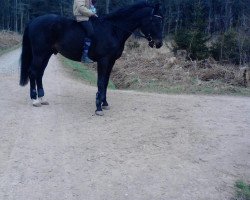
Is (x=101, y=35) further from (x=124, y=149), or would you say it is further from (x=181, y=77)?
(x=181, y=77)

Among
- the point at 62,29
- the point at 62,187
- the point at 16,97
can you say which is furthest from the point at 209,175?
the point at 16,97

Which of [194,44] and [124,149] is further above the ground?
[194,44]

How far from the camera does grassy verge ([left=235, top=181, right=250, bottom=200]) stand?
476cm

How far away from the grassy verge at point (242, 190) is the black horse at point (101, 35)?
4.06 m

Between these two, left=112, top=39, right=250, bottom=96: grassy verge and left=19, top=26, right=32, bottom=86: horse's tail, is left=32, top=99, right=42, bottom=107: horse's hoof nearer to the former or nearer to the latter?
left=19, top=26, right=32, bottom=86: horse's tail

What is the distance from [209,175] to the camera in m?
5.41

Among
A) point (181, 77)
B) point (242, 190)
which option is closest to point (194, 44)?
point (181, 77)

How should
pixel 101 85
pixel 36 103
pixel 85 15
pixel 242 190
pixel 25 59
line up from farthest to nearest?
1. pixel 25 59
2. pixel 36 103
3. pixel 101 85
4. pixel 85 15
5. pixel 242 190

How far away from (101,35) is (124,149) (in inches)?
125

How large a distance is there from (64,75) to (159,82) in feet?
13.9

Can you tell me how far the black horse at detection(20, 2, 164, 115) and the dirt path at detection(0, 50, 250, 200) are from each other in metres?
0.94

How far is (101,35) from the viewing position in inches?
333

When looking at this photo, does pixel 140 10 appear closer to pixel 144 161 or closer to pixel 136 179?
pixel 144 161

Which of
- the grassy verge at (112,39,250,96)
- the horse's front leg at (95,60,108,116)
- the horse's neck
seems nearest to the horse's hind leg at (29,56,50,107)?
the horse's front leg at (95,60,108,116)
